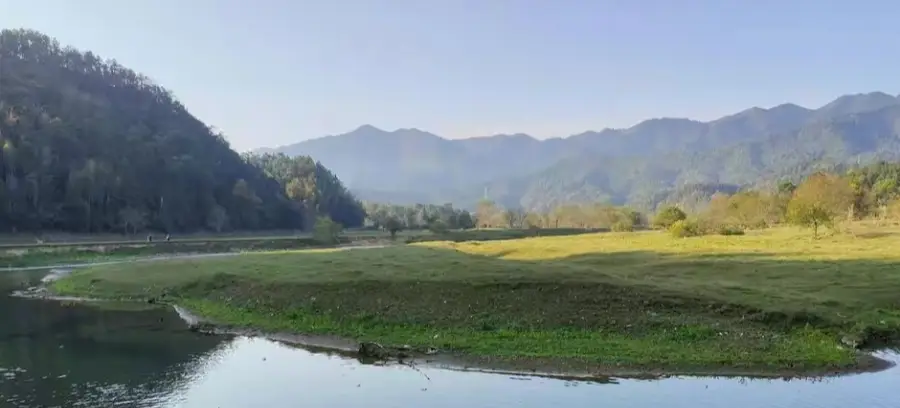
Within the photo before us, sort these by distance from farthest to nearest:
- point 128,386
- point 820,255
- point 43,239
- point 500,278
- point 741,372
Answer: point 43,239 < point 820,255 < point 500,278 < point 741,372 < point 128,386

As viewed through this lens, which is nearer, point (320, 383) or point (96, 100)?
point (320, 383)

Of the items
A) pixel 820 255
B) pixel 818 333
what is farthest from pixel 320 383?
pixel 820 255

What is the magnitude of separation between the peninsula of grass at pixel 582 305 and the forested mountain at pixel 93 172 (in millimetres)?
88525

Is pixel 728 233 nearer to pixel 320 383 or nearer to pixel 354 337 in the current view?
pixel 354 337

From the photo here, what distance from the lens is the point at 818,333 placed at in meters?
32.4

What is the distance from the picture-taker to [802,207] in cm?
8112

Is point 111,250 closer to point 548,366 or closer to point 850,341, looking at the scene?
point 548,366

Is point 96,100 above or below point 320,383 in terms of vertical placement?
above

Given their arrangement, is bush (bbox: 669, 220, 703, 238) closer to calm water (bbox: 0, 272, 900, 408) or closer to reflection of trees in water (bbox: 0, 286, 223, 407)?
calm water (bbox: 0, 272, 900, 408)

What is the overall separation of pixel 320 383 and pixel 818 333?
2384 cm

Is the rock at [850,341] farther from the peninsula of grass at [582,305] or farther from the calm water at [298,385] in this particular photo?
the calm water at [298,385]

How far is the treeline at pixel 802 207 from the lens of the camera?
87.5m

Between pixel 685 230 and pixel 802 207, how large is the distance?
45.7ft

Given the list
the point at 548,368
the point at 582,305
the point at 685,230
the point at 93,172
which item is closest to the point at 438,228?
the point at 93,172
